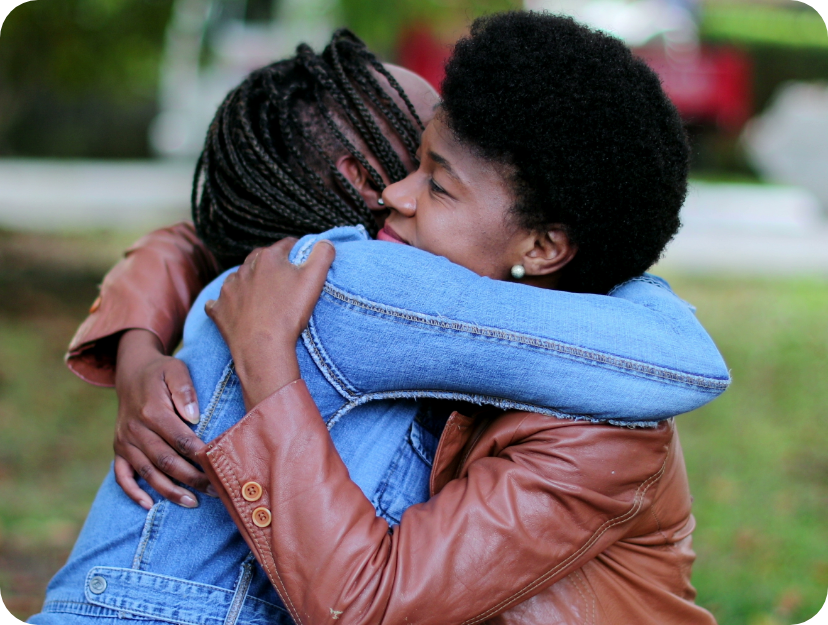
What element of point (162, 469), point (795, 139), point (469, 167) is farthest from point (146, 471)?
point (795, 139)

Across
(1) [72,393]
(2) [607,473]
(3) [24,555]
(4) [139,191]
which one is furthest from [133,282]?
(4) [139,191]

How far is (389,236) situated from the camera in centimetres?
190

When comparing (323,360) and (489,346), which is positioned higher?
(489,346)

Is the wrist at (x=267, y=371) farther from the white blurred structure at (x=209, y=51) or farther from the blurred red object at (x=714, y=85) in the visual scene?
the blurred red object at (x=714, y=85)

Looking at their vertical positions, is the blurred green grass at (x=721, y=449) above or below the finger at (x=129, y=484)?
below

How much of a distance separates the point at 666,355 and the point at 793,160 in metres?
16.4

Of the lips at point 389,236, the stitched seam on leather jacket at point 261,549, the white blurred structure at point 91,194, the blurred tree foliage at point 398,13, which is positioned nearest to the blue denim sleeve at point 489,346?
the stitched seam on leather jacket at point 261,549

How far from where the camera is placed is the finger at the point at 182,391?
64.4 inches

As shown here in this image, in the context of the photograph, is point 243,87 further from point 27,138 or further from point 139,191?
point 27,138

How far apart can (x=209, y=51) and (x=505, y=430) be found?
30.5ft

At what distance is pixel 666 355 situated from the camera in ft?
4.88

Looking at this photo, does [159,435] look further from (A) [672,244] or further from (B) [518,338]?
(A) [672,244]

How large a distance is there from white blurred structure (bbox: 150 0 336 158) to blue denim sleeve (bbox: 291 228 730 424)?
6.23 m

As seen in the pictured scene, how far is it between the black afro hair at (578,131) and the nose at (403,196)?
0.55ft
